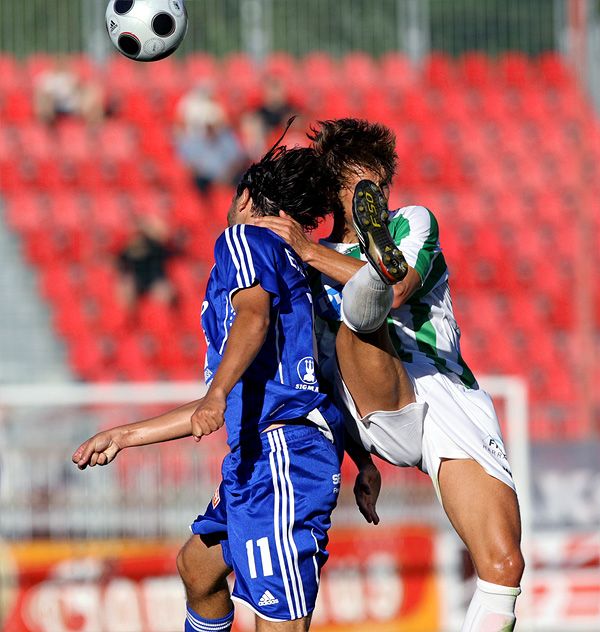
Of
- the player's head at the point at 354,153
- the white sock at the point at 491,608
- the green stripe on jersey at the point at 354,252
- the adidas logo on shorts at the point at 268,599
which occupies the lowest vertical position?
the white sock at the point at 491,608

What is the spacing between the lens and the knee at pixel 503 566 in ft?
11.8

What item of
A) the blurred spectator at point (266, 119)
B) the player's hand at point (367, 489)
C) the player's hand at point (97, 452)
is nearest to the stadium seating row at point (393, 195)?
the blurred spectator at point (266, 119)

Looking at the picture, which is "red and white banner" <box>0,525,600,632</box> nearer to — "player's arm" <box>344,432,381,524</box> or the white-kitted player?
"player's arm" <box>344,432,381,524</box>

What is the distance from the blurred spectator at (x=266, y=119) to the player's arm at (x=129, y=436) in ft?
27.0

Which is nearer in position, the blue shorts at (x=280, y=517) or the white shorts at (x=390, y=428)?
the blue shorts at (x=280, y=517)

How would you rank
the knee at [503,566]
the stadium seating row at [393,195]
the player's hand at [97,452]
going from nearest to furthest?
the player's hand at [97,452] < the knee at [503,566] < the stadium seating row at [393,195]

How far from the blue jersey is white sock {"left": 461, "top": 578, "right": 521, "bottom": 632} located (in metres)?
0.67

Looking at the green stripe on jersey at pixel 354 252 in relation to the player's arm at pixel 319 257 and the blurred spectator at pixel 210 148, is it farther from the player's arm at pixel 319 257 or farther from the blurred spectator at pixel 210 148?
the blurred spectator at pixel 210 148

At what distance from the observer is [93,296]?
10375mm

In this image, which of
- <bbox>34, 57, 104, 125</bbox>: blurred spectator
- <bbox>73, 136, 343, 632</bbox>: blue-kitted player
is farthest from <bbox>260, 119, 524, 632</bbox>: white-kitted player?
<bbox>34, 57, 104, 125</bbox>: blurred spectator

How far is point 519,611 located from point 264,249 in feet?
15.0

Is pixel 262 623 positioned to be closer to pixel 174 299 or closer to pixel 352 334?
pixel 352 334

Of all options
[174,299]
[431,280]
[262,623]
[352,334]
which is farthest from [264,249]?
[174,299]

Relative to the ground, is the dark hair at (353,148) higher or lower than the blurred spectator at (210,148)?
lower
